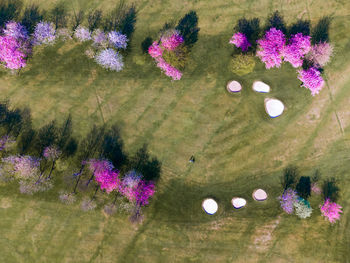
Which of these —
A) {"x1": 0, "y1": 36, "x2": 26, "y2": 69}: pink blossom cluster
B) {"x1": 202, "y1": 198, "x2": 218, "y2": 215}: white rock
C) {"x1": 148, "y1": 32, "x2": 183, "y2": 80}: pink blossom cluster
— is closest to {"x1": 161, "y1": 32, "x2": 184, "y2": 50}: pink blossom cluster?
{"x1": 148, "y1": 32, "x2": 183, "y2": 80}: pink blossom cluster

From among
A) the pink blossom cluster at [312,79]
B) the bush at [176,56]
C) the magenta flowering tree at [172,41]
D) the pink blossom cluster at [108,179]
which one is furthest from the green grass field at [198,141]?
the pink blossom cluster at [108,179]

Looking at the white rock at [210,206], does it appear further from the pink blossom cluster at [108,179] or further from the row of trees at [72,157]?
the pink blossom cluster at [108,179]

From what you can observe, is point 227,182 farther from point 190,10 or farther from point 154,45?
point 190,10

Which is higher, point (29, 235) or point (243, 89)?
point (243, 89)

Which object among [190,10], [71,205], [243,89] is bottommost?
[71,205]

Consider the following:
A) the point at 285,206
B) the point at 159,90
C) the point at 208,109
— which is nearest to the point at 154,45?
the point at 159,90

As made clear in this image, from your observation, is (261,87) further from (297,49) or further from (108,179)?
(108,179)
